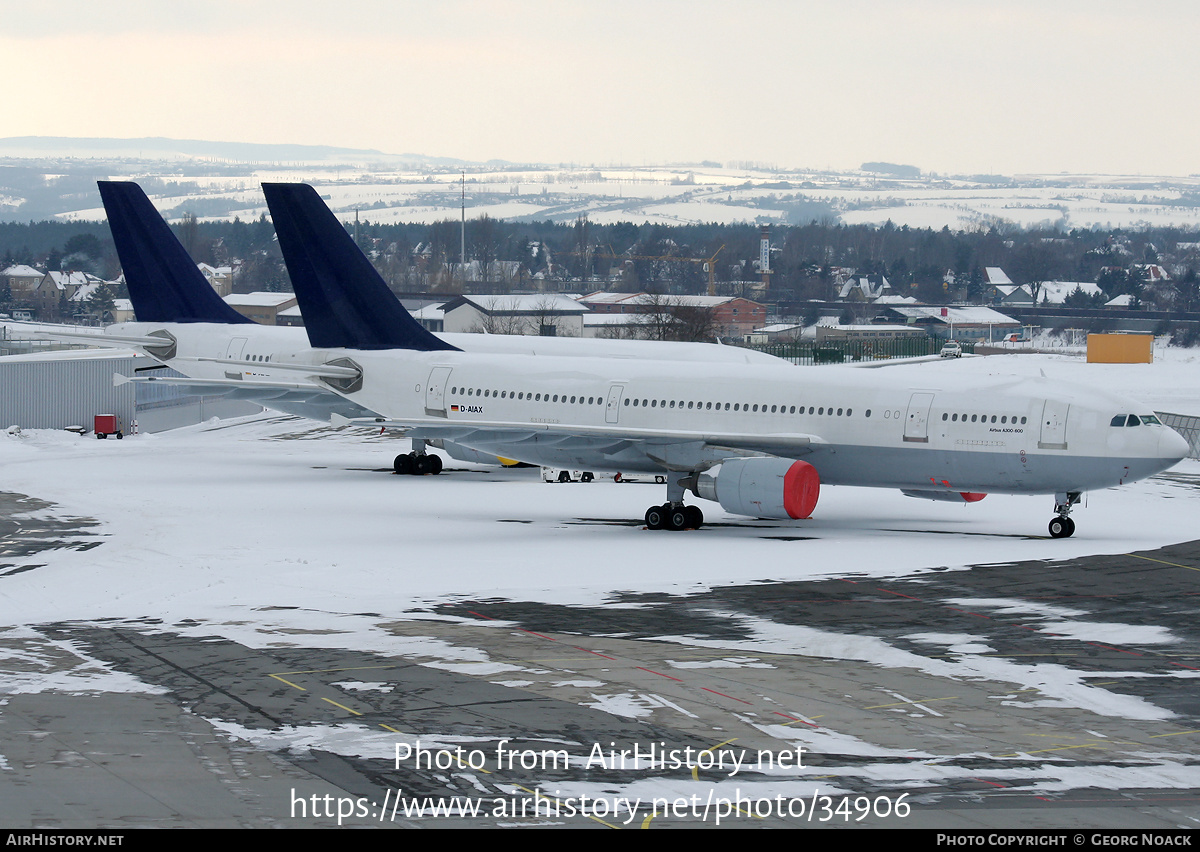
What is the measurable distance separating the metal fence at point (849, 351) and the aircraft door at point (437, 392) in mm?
56646

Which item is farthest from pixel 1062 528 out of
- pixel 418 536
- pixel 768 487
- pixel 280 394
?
pixel 280 394

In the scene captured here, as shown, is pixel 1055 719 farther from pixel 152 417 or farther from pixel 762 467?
pixel 152 417

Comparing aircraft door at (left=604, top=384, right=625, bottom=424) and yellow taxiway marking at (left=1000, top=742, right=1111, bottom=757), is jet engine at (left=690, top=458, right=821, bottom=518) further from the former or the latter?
yellow taxiway marking at (left=1000, top=742, right=1111, bottom=757)

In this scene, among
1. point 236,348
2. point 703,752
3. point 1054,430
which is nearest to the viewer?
point 703,752

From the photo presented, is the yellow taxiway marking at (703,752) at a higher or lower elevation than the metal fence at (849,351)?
lower

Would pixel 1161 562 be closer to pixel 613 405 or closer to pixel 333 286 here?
pixel 613 405

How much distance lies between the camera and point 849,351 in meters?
128

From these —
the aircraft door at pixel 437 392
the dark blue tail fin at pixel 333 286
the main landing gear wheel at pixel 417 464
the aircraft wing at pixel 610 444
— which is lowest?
the main landing gear wheel at pixel 417 464

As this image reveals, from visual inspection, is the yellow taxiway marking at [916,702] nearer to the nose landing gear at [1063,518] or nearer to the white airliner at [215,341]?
the nose landing gear at [1063,518]

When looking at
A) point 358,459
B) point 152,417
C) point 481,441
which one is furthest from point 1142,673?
point 152,417

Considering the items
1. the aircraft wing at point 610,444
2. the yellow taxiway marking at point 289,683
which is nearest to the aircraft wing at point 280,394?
the aircraft wing at point 610,444

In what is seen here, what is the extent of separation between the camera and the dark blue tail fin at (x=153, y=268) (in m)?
56.3

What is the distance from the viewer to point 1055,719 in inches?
748

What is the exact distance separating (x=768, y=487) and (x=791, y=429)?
9.17ft
